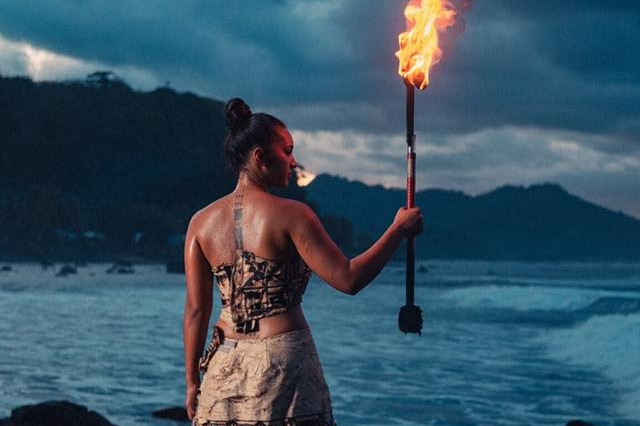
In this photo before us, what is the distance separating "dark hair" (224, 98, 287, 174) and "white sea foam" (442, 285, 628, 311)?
3825 cm

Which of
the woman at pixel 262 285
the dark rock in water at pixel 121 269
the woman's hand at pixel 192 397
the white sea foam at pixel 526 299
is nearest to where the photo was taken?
the woman at pixel 262 285

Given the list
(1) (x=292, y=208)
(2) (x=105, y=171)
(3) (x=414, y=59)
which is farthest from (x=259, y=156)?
(2) (x=105, y=171)

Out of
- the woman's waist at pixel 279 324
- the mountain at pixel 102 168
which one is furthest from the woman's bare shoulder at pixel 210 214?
the mountain at pixel 102 168

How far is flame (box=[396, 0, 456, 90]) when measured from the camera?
3.57 metres

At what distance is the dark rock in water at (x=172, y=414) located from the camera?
10.7 metres

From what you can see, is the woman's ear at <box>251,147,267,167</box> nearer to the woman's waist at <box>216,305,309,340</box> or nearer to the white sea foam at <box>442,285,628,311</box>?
the woman's waist at <box>216,305,309,340</box>

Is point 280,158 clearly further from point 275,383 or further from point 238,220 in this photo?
point 275,383

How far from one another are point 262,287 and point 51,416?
607cm

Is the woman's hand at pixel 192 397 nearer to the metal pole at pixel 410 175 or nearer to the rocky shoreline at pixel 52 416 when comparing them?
the metal pole at pixel 410 175

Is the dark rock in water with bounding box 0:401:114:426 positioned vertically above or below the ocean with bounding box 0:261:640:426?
below

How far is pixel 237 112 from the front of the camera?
11.2 feet

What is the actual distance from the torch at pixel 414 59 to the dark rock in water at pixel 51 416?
599 cm

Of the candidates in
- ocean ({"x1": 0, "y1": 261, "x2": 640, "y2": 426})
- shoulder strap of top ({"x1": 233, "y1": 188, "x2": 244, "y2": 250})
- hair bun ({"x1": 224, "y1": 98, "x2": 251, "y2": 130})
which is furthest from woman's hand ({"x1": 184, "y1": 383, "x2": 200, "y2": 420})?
ocean ({"x1": 0, "y1": 261, "x2": 640, "y2": 426})

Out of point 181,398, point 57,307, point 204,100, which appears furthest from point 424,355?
point 204,100
